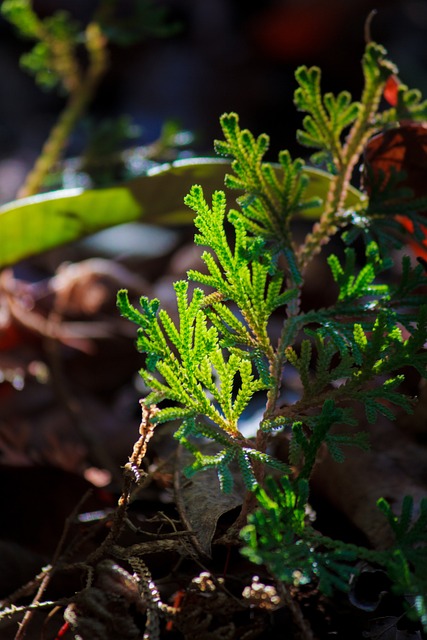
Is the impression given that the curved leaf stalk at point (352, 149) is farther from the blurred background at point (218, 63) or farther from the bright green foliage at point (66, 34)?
the blurred background at point (218, 63)

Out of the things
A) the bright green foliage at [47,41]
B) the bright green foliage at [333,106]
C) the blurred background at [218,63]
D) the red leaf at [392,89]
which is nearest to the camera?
the bright green foliage at [333,106]

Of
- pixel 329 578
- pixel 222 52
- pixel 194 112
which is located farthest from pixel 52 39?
pixel 222 52

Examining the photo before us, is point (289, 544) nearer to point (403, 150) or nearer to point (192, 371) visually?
point (192, 371)

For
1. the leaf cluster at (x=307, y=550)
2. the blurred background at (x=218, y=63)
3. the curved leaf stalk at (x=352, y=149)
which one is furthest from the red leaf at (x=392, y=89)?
the blurred background at (x=218, y=63)

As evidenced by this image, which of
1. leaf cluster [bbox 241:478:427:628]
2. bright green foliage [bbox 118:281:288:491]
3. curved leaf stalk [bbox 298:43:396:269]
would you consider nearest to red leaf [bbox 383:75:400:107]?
curved leaf stalk [bbox 298:43:396:269]

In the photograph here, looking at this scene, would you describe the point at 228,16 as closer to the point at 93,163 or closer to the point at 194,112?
the point at 194,112

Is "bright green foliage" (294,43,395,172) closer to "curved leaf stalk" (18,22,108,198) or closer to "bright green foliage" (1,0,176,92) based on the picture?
"bright green foliage" (1,0,176,92)
